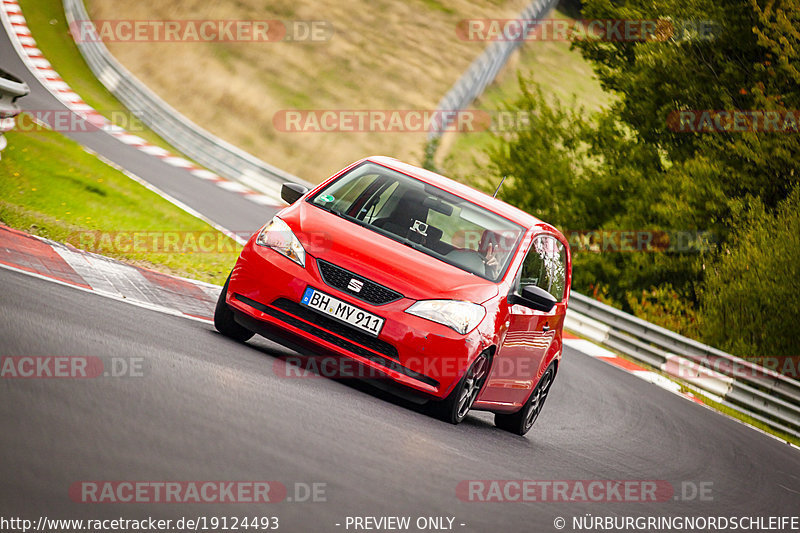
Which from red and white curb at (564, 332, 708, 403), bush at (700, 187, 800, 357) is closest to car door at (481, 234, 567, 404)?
red and white curb at (564, 332, 708, 403)

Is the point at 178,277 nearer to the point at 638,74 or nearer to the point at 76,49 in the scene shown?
the point at 638,74

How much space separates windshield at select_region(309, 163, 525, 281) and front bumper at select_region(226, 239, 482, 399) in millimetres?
881

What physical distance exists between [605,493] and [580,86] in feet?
142

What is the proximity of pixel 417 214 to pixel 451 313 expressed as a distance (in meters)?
1.30

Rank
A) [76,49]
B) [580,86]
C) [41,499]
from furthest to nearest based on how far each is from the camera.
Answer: [580,86], [76,49], [41,499]

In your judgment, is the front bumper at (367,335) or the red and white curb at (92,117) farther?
the red and white curb at (92,117)

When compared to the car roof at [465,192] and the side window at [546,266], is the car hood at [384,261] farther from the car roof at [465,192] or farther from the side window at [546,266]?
the car roof at [465,192]

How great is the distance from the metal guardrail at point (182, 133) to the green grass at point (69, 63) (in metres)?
0.21

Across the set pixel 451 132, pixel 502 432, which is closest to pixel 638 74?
pixel 451 132

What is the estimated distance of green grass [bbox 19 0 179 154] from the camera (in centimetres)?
2759

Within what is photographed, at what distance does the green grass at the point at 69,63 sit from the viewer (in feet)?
90.5

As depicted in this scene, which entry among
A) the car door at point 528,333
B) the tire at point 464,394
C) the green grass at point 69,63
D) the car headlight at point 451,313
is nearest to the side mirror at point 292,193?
the car headlight at point 451,313

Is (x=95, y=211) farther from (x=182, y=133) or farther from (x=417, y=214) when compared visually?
(x=182, y=133)

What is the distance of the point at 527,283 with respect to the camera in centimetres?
839
